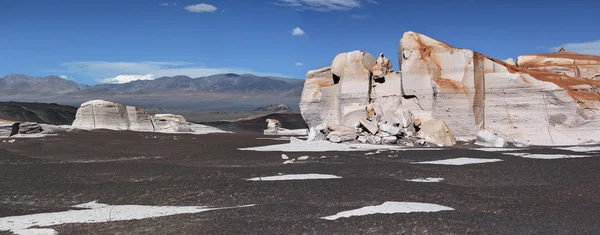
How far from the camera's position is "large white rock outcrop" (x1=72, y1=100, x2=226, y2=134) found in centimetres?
3569

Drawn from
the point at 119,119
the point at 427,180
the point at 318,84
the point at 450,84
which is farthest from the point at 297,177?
the point at 119,119

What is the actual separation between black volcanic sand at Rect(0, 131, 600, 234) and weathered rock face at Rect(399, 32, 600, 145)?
5.41 m

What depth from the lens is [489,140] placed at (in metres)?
22.0

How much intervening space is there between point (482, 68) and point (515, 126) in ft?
10.5

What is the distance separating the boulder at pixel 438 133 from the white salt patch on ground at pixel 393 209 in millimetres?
13707

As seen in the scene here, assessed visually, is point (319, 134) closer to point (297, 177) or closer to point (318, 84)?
point (318, 84)

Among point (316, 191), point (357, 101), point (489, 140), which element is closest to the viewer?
point (316, 191)

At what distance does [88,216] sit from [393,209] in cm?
527

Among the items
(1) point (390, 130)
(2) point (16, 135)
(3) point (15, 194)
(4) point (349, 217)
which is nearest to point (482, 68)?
(1) point (390, 130)

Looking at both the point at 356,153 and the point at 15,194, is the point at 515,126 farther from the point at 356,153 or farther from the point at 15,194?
the point at 15,194

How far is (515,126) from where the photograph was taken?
76.7ft

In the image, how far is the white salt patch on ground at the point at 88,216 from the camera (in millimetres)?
8461

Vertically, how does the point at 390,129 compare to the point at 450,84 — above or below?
below

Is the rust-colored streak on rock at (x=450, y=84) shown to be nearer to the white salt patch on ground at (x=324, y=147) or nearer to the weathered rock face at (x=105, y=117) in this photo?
the white salt patch on ground at (x=324, y=147)
